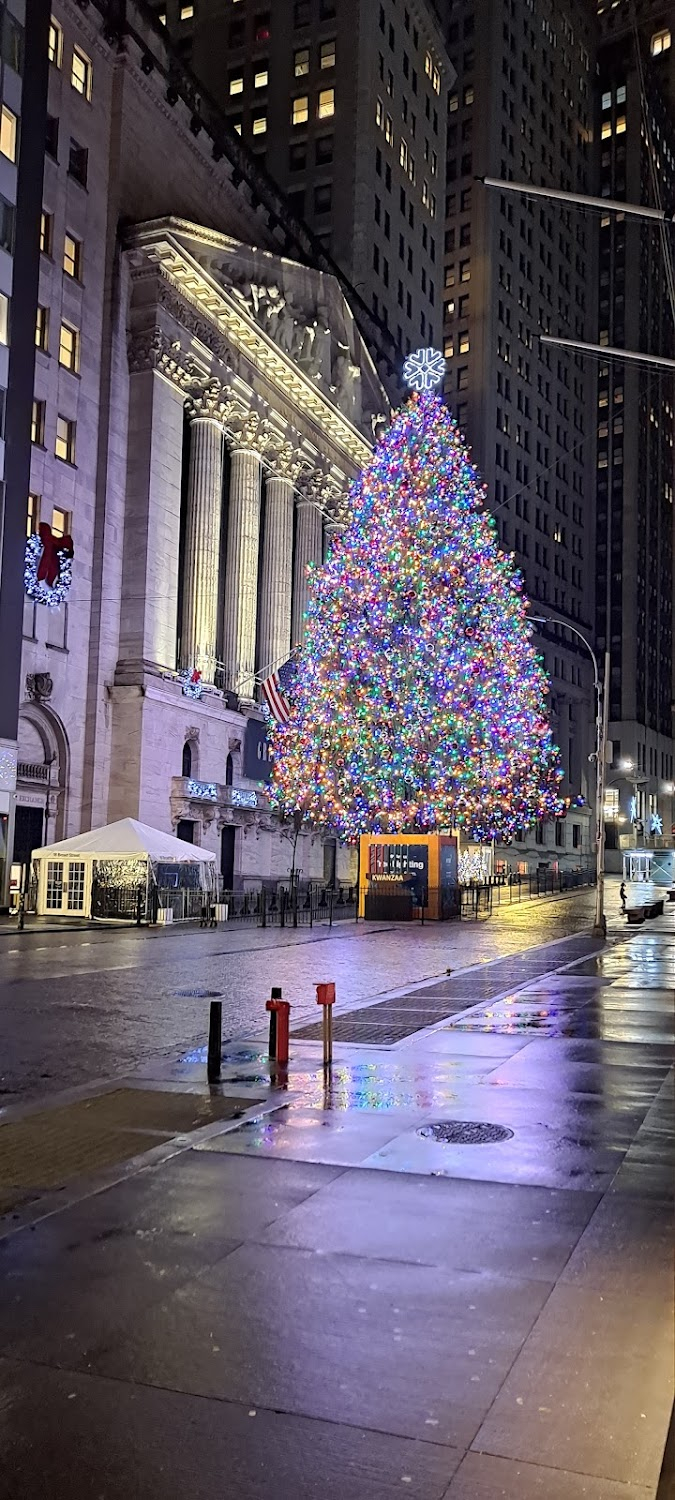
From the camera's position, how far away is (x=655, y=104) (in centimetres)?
14088

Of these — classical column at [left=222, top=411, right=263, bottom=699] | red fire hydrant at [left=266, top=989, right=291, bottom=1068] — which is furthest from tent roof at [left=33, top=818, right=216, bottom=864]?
red fire hydrant at [left=266, top=989, right=291, bottom=1068]

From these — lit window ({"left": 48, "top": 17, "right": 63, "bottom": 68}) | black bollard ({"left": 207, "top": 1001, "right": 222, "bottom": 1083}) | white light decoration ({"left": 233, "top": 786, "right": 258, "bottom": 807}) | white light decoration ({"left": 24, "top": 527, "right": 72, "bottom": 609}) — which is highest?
lit window ({"left": 48, "top": 17, "right": 63, "bottom": 68})

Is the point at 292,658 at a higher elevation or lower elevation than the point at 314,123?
lower

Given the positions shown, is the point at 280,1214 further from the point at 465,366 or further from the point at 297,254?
the point at 465,366

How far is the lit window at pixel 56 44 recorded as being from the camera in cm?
4356

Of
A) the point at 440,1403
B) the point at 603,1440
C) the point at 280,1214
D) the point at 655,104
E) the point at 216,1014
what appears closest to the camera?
the point at 603,1440

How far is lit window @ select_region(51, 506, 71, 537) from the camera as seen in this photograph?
42781 mm

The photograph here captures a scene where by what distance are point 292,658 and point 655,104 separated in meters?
116

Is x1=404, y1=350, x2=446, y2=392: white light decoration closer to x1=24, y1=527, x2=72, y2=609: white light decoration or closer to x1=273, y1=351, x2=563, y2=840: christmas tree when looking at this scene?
x1=273, y1=351, x2=563, y2=840: christmas tree

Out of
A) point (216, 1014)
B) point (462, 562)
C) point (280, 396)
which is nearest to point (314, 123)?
point (280, 396)

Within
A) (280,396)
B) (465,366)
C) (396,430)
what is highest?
(465,366)

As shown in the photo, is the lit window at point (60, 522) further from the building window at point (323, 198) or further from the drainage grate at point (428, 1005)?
the building window at point (323, 198)

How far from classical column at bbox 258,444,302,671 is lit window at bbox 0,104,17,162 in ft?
81.1

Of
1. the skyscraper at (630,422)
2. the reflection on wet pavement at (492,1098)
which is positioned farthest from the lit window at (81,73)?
the skyscraper at (630,422)
